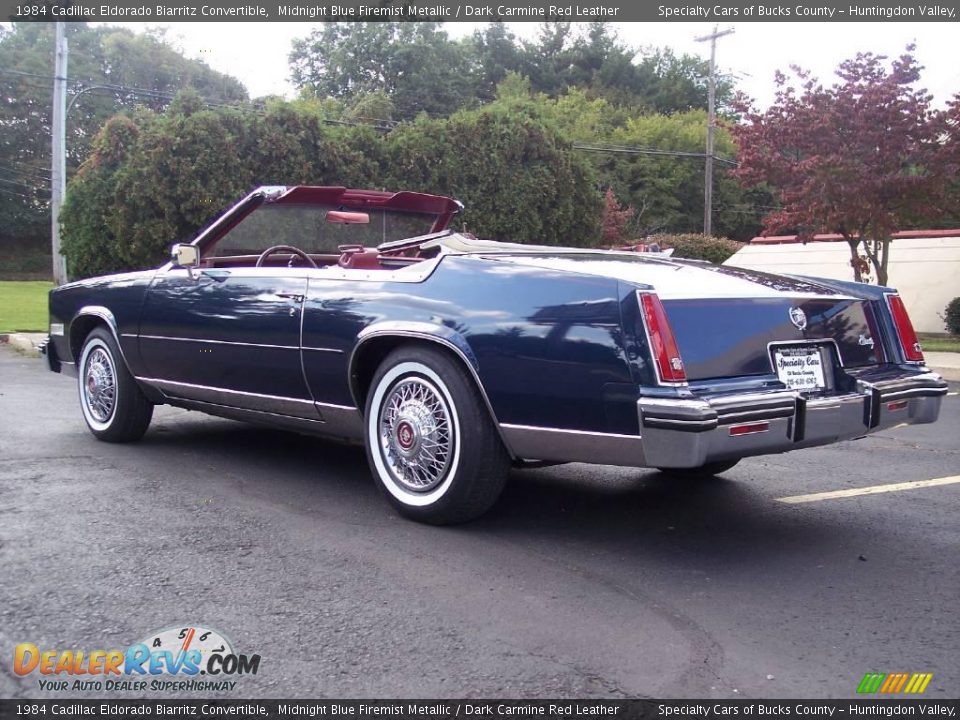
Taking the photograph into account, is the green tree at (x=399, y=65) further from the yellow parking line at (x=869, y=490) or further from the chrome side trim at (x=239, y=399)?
the yellow parking line at (x=869, y=490)

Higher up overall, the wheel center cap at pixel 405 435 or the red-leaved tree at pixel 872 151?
the red-leaved tree at pixel 872 151

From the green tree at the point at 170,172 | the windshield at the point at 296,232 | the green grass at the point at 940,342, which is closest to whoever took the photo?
the windshield at the point at 296,232

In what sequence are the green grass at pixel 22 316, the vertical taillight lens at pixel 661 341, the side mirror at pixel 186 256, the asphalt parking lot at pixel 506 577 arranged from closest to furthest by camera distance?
the asphalt parking lot at pixel 506 577 → the vertical taillight lens at pixel 661 341 → the side mirror at pixel 186 256 → the green grass at pixel 22 316

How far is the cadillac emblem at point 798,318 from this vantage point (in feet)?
13.4

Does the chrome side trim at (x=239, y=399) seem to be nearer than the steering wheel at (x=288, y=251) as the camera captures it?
Yes

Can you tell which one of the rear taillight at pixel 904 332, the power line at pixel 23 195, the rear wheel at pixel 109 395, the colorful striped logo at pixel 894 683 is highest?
the power line at pixel 23 195

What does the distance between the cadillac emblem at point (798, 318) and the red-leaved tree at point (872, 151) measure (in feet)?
42.2

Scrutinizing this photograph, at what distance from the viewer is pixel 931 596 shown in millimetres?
3404

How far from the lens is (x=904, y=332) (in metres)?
4.59

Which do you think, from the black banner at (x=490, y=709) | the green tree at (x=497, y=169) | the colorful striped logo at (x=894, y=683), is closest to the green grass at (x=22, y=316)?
the green tree at (x=497, y=169)

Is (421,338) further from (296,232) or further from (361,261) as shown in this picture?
(296,232)

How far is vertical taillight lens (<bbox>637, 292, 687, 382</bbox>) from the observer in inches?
141

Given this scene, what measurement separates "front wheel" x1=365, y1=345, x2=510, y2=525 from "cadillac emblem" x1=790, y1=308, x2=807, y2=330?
134 centimetres

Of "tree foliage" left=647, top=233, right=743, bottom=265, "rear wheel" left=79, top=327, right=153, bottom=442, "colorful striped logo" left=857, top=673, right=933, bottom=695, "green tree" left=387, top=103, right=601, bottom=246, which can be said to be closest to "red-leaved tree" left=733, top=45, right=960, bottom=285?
"green tree" left=387, top=103, right=601, bottom=246
